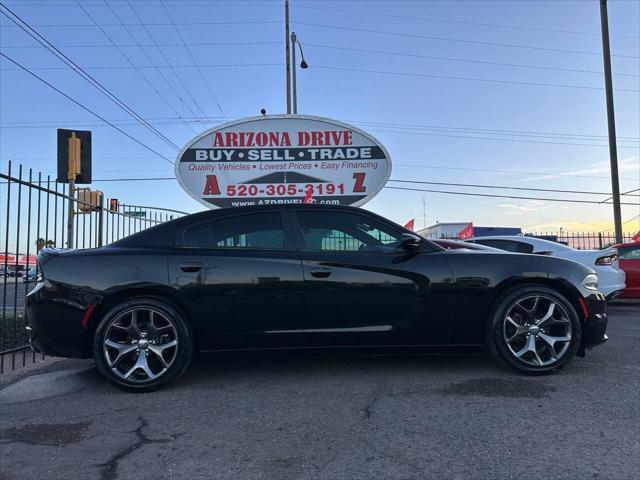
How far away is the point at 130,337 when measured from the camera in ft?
12.7

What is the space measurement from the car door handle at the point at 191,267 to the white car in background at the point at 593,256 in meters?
5.56

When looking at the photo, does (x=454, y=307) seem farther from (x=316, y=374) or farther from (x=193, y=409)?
(x=193, y=409)

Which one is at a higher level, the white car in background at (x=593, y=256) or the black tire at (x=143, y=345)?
the white car in background at (x=593, y=256)

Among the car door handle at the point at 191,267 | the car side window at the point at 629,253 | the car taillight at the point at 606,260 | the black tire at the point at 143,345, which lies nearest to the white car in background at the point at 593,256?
the car taillight at the point at 606,260

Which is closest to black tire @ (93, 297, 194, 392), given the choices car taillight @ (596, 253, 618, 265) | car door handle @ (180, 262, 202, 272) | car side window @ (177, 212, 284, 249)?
car door handle @ (180, 262, 202, 272)

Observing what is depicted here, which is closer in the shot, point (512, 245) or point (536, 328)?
point (536, 328)

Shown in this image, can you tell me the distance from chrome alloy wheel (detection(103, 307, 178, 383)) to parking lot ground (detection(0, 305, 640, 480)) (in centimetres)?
20

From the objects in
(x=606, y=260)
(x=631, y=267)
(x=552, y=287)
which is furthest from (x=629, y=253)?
(x=552, y=287)

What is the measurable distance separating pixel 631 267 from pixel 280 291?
836cm

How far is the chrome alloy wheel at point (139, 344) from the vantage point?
3.82 metres

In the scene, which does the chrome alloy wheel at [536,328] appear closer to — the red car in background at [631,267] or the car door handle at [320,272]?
the car door handle at [320,272]

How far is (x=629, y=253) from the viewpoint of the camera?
947cm

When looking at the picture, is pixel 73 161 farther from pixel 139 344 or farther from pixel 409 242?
pixel 409 242

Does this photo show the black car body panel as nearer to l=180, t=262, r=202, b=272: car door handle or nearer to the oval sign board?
l=180, t=262, r=202, b=272: car door handle
